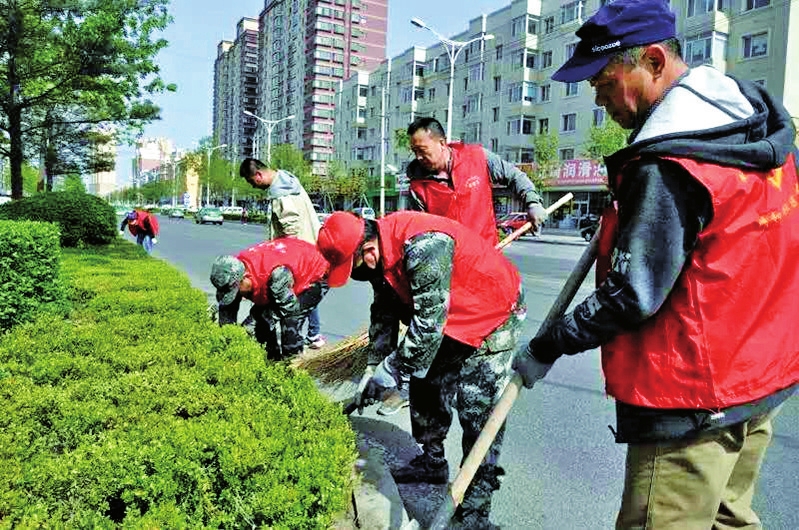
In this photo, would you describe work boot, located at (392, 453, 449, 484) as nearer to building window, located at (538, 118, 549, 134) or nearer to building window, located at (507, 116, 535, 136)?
building window, located at (538, 118, 549, 134)

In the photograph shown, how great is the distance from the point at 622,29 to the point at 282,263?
138 inches

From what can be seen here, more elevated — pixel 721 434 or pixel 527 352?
pixel 527 352

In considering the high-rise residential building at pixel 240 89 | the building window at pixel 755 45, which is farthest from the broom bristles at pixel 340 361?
the high-rise residential building at pixel 240 89

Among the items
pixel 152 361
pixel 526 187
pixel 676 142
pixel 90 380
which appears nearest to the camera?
pixel 676 142

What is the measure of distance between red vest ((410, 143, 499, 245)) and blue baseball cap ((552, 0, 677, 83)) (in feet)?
7.52

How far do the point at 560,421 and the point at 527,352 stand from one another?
2.62 metres

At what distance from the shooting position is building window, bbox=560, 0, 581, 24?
38.6 metres

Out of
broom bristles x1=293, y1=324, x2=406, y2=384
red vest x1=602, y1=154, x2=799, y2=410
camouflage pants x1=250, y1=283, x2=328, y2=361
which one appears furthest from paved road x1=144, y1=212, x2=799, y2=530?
red vest x1=602, y1=154, x2=799, y2=410

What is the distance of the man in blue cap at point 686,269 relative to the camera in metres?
1.44

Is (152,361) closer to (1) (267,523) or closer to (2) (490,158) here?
(1) (267,523)

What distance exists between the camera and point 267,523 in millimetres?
2047

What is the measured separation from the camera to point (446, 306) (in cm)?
247

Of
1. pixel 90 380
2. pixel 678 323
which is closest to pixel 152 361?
pixel 90 380

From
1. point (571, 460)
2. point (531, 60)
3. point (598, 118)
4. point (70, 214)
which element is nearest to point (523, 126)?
point (531, 60)
